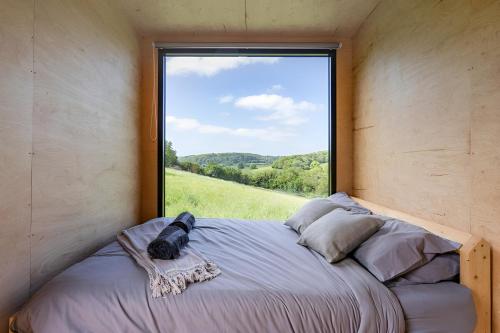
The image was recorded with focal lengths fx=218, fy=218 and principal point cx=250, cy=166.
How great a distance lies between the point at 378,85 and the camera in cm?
189

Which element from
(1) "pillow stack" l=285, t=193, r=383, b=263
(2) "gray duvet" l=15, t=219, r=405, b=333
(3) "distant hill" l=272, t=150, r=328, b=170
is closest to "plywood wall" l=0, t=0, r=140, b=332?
(2) "gray duvet" l=15, t=219, r=405, b=333

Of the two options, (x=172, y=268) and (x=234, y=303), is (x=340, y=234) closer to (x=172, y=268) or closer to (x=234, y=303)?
(x=234, y=303)

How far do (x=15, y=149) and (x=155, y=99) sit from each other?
149cm

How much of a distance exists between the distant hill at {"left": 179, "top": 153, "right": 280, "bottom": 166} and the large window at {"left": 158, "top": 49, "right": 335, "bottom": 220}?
0.04 ft

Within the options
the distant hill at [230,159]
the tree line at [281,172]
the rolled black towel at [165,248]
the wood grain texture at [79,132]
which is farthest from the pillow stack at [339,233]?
the wood grain texture at [79,132]

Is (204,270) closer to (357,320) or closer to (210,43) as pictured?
(357,320)

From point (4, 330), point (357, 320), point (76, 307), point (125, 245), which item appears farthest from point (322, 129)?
point (4, 330)

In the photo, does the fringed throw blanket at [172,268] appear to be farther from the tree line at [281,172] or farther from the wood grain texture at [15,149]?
the tree line at [281,172]

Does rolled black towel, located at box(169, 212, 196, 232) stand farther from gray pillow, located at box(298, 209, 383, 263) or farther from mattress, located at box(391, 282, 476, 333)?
mattress, located at box(391, 282, 476, 333)

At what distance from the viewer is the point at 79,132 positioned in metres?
1.45

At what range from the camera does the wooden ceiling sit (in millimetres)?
1884

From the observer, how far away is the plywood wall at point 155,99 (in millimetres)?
2328

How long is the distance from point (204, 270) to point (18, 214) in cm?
93

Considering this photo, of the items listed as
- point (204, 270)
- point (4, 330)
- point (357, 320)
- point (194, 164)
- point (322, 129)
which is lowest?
point (4, 330)
